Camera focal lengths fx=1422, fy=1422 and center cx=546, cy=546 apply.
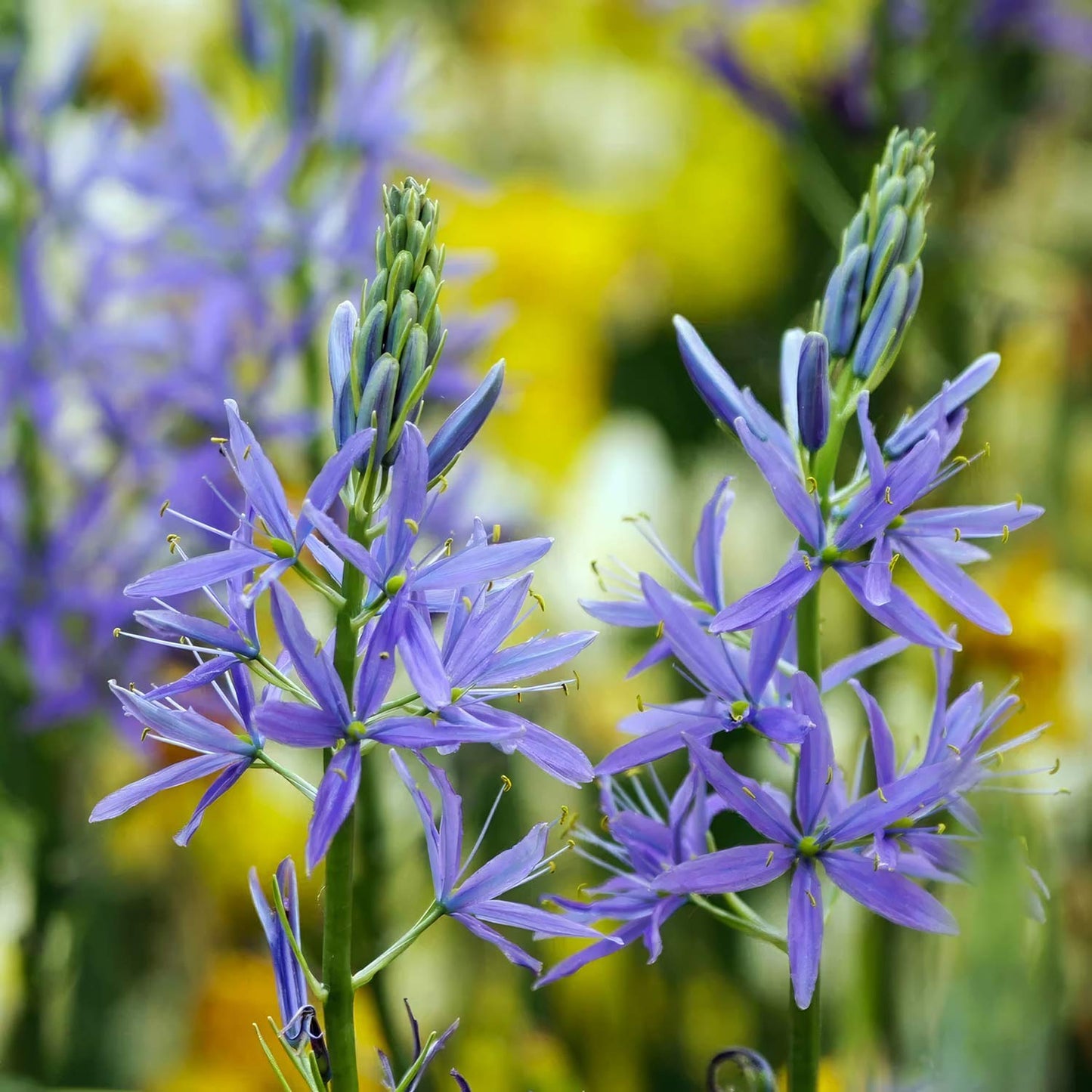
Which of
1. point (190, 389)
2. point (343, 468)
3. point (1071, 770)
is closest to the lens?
point (343, 468)

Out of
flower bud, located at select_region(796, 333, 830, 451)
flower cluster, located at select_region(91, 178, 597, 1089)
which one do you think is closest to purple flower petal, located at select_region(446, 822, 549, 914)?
flower cluster, located at select_region(91, 178, 597, 1089)

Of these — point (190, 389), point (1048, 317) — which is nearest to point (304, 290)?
point (190, 389)

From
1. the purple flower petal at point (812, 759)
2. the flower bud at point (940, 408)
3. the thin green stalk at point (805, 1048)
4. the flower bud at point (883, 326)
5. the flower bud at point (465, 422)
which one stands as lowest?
the thin green stalk at point (805, 1048)

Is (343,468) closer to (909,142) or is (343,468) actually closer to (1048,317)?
(909,142)

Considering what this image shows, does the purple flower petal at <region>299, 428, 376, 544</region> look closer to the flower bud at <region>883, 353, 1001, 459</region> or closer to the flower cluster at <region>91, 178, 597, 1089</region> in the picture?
the flower cluster at <region>91, 178, 597, 1089</region>

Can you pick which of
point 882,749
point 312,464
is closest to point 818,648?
point 882,749

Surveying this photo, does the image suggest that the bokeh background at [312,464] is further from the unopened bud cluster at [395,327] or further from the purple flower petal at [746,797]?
the unopened bud cluster at [395,327]

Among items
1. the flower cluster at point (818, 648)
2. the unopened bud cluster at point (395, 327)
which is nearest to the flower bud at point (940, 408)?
the flower cluster at point (818, 648)

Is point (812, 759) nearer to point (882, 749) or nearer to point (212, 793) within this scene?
point (882, 749)
